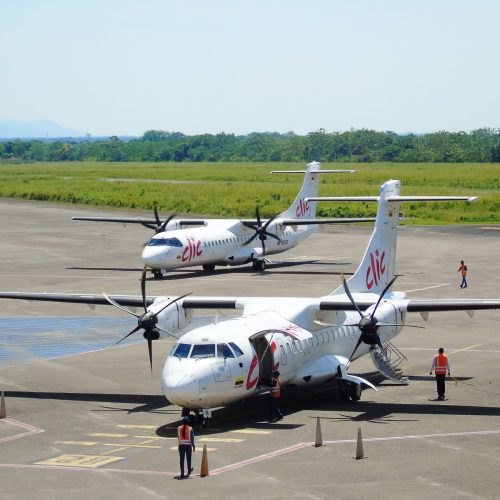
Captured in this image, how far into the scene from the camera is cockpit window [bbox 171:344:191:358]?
88.9 feet

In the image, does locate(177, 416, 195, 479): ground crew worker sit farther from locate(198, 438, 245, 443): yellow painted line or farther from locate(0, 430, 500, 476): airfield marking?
locate(198, 438, 245, 443): yellow painted line

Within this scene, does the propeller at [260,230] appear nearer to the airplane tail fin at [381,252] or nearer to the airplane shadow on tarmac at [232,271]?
the airplane shadow on tarmac at [232,271]

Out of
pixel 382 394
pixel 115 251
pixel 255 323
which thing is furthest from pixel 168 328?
pixel 115 251

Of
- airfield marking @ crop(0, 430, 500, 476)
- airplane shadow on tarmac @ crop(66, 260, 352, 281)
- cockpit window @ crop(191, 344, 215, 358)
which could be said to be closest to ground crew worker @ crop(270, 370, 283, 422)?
cockpit window @ crop(191, 344, 215, 358)

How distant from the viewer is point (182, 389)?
25984 millimetres

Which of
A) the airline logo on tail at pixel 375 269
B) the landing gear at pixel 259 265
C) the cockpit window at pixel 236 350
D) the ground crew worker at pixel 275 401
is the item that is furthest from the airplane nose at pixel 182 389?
the landing gear at pixel 259 265

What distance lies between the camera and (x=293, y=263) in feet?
216

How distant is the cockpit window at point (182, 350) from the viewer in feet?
88.9

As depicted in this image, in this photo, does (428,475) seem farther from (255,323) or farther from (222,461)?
(255,323)

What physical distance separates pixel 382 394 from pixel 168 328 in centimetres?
651

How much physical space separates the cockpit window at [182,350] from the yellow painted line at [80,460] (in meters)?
3.50

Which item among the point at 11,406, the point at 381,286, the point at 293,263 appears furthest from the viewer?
the point at 293,263

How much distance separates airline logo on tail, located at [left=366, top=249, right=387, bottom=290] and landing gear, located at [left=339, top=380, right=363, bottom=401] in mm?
4953

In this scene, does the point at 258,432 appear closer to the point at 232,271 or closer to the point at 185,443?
the point at 185,443
